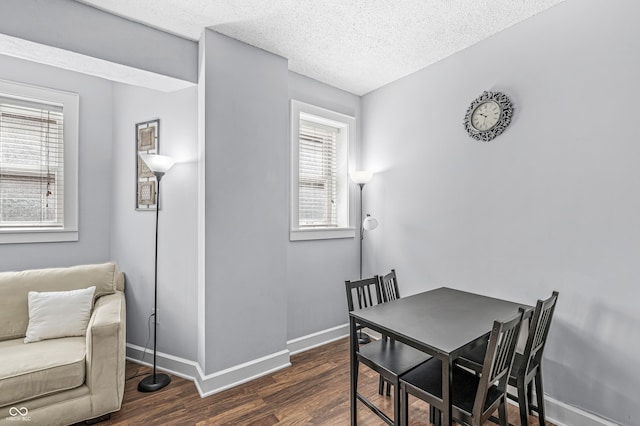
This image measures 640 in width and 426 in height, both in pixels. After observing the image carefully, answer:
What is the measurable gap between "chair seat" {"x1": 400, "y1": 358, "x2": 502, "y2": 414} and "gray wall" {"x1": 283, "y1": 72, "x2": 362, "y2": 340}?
155cm

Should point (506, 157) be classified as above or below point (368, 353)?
above

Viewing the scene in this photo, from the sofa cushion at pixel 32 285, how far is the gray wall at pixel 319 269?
1.62 m

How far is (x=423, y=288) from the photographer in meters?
2.87

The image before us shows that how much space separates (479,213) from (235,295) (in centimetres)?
212

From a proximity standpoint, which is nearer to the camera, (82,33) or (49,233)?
(82,33)

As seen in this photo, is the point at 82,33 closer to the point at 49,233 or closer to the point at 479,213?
the point at 49,233

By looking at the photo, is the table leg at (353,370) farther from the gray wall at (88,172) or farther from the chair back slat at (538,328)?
the gray wall at (88,172)

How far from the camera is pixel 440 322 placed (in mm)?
1748

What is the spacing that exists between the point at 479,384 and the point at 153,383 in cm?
236

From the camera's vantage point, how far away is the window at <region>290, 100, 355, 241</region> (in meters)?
3.03

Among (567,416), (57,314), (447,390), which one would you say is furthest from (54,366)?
(567,416)

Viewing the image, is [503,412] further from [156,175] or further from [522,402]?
[156,175]

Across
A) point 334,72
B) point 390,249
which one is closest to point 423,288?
point 390,249

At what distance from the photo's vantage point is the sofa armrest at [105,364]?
1924 millimetres
